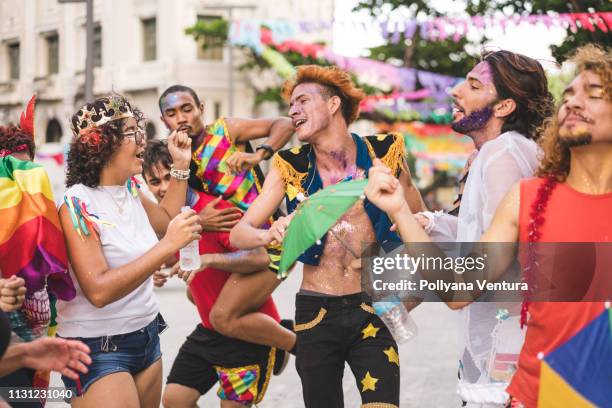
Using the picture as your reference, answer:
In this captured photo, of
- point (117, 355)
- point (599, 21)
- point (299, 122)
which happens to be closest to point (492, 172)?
point (299, 122)

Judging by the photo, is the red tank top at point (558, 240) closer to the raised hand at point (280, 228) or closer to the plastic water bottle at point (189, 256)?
the raised hand at point (280, 228)

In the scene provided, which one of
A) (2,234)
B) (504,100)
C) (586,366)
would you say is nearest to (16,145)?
(2,234)

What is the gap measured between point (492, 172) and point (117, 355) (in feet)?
5.90

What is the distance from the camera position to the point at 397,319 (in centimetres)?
423

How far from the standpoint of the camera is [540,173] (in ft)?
10.5

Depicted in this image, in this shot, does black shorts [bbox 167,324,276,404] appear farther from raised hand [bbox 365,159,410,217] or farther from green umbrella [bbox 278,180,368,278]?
raised hand [bbox 365,159,410,217]

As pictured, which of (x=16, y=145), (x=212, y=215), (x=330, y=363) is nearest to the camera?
(x=16, y=145)

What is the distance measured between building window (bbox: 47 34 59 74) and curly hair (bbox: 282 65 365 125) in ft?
88.3

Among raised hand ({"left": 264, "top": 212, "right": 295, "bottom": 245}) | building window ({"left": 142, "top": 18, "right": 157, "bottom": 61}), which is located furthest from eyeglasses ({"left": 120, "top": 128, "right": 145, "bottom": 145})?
building window ({"left": 142, "top": 18, "right": 157, "bottom": 61})

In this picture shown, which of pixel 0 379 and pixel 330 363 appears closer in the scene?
pixel 0 379

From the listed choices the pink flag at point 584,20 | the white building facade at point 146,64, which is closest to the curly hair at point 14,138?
the pink flag at point 584,20

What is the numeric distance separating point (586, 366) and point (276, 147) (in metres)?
3.06

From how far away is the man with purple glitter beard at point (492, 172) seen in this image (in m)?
3.51

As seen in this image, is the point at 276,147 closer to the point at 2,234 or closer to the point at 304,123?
the point at 304,123
